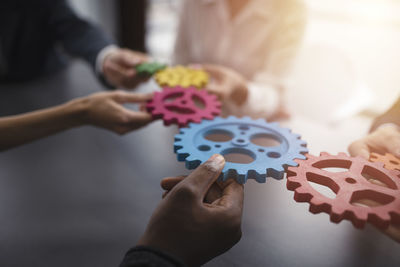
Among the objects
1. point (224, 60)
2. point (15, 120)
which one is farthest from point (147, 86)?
point (224, 60)

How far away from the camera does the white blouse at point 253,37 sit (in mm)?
1232

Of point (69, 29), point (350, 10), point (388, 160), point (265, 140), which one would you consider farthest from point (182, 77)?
point (350, 10)

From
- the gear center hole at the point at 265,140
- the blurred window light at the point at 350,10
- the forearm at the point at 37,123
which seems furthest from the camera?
the blurred window light at the point at 350,10

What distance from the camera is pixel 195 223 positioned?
0.46 metres

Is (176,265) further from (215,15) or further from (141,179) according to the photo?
(215,15)

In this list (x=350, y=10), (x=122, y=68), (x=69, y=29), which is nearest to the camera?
(x=122, y=68)

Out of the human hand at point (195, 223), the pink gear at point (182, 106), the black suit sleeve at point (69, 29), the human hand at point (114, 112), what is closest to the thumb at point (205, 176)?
the human hand at point (195, 223)

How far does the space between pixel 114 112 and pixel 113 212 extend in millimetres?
274

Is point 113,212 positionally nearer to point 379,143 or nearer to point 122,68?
point 379,143

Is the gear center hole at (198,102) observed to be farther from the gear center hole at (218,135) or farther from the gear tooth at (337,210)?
the gear tooth at (337,210)

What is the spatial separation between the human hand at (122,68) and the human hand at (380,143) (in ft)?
2.17

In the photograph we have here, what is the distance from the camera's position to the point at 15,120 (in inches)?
31.7

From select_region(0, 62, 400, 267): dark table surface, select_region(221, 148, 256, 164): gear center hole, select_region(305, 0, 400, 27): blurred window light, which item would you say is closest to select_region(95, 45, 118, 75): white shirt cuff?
select_region(0, 62, 400, 267): dark table surface

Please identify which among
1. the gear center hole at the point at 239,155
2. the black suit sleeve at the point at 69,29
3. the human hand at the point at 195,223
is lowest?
the human hand at the point at 195,223
